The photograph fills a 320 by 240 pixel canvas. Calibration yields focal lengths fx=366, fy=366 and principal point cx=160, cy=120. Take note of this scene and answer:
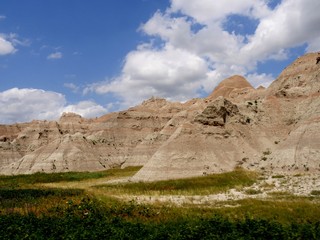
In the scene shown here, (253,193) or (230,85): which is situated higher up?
(230,85)

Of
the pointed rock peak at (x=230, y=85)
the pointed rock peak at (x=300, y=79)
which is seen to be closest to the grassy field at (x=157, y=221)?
the pointed rock peak at (x=300, y=79)

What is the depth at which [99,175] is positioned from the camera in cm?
7912

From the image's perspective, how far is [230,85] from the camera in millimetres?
158000

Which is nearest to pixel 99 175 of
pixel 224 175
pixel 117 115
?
pixel 224 175

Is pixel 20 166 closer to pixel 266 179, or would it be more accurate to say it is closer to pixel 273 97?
pixel 273 97

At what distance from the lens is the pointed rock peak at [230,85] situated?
152m

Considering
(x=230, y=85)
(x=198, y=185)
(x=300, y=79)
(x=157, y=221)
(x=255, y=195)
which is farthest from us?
(x=230, y=85)

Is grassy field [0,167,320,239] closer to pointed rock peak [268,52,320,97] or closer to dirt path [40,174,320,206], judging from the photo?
dirt path [40,174,320,206]

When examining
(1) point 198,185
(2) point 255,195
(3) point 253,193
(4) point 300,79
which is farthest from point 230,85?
(2) point 255,195

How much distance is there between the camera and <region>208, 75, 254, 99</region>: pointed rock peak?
15206cm

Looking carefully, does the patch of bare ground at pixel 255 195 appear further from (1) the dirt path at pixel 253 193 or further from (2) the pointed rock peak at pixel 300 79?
(2) the pointed rock peak at pixel 300 79

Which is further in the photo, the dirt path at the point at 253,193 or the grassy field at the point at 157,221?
the dirt path at the point at 253,193

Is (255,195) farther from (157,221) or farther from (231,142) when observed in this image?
(231,142)

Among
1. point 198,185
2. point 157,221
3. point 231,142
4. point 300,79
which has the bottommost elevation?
point 157,221
